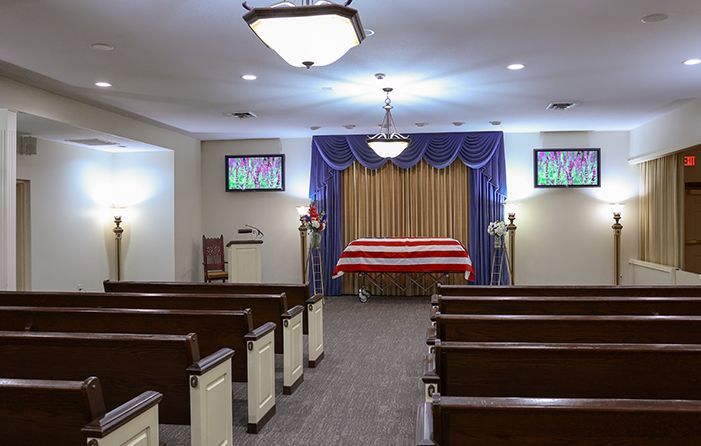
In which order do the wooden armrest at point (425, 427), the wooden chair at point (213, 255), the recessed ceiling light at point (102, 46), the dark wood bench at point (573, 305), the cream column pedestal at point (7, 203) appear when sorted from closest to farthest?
the wooden armrest at point (425, 427) < the dark wood bench at point (573, 305) < the recessed ceiling light at point (102, 46) < the cream column pedestal at point (7, 203) < the wooden chair at point (213, 255)

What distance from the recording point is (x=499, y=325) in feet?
10.5

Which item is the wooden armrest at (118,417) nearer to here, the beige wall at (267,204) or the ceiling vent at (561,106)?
the ceiling vent at (561,106)

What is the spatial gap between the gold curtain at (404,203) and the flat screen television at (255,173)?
1.25m

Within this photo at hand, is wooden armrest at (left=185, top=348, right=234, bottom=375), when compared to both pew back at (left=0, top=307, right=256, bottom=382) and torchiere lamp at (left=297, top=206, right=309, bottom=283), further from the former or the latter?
torchiere lamp at (left=297, top=206, right=309, bottom=283)

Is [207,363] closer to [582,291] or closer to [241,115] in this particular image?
[582,291]

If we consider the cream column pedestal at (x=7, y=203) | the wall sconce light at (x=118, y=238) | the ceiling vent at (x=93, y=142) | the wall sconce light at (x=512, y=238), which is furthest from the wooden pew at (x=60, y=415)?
the wall sconce light at (x=512, y=238)

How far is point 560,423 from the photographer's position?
1756mm

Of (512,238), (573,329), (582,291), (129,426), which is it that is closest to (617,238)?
(512,238)

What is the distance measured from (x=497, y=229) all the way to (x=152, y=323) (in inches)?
290

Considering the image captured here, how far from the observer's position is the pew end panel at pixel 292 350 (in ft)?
14.4

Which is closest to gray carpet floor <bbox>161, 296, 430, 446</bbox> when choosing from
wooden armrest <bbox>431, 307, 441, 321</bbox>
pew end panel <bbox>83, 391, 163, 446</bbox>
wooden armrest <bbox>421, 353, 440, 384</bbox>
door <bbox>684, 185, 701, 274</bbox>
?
wooden armrest <bbox>431, 307, 441, 321</bbox>

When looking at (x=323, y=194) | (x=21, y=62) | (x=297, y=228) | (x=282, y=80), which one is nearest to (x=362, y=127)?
(x=323, y=194)

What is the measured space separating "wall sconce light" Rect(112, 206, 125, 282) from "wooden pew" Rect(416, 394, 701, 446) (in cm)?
898

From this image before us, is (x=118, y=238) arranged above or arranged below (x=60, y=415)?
above
